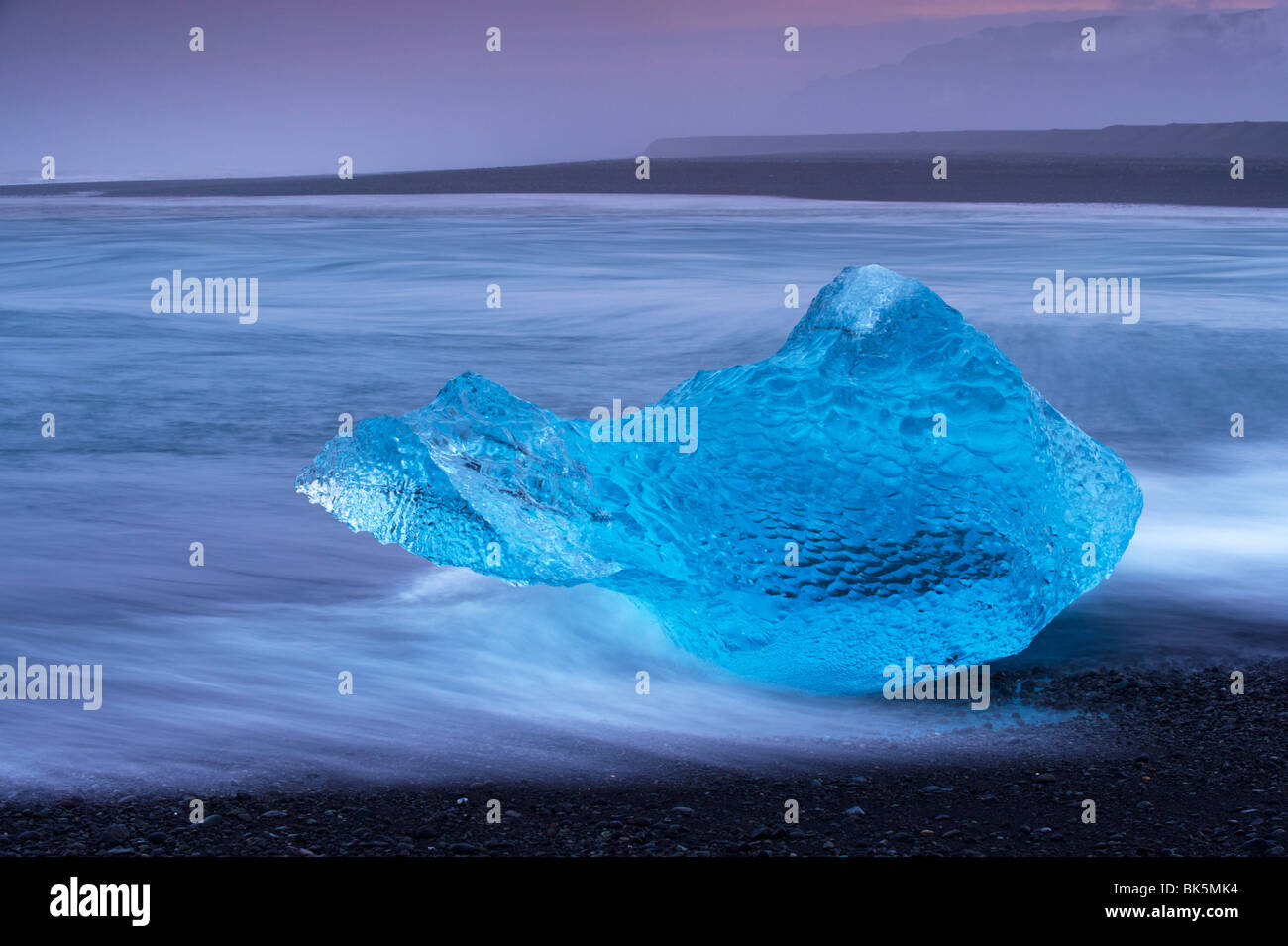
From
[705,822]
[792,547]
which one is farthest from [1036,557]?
[705,822]

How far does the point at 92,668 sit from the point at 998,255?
836 inches

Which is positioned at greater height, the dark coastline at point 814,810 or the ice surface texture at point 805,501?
the ice surface texture at point 805,501

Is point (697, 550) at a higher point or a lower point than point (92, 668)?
higher

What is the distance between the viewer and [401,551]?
7855mm

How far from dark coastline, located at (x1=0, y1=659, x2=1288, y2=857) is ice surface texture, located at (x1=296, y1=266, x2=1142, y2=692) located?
26.2 inches

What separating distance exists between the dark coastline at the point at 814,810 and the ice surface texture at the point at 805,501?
2.18 feet

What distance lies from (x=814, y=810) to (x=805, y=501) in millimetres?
1450

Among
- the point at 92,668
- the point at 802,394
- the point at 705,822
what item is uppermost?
the point at 802,394

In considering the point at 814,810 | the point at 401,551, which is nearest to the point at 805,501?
the point at 814,810

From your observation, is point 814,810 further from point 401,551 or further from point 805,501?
point 401,551

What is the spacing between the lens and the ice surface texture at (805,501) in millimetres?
5441

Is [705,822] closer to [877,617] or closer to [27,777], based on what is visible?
[877,617]

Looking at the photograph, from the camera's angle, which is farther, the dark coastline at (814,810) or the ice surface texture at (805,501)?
the ice surface texture at (805,501)

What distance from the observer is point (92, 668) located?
20.3 feet
